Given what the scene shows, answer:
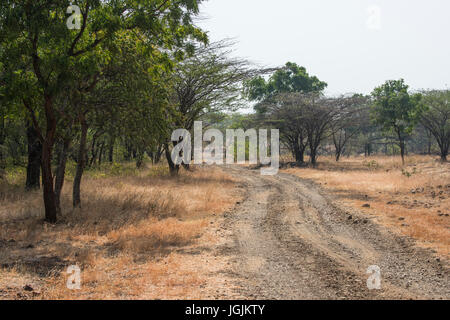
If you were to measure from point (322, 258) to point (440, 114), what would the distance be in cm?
3804

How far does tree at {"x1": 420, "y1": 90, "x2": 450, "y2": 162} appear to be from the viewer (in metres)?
37.4

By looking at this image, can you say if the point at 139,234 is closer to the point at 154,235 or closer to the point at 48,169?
the point at 154,235

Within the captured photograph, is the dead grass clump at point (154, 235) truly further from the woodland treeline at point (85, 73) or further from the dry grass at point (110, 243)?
the woodland treeline at point (85, 73)

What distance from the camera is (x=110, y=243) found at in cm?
859

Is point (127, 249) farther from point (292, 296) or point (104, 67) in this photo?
point (104, 67)

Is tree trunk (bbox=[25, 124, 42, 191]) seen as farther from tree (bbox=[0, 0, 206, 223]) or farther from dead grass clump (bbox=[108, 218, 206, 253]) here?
dead grass clump (bbox=[108, 218, 206, 253])

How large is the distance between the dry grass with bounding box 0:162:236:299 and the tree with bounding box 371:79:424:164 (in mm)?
24488

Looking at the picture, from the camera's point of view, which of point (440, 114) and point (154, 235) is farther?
point (440, 114)

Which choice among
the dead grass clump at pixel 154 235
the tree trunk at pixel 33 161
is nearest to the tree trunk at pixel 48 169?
the dead grass clump at pixel 154 235

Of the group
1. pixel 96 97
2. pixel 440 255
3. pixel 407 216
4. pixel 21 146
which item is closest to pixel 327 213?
pixel 407 216

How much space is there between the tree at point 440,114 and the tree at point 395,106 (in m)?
4.83

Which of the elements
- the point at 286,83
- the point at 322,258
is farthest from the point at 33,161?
the point at 286,83

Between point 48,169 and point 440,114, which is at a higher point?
point 440,114

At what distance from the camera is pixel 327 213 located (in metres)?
12.2
